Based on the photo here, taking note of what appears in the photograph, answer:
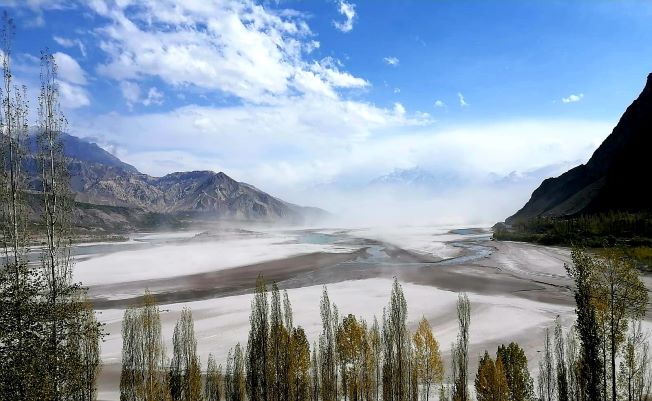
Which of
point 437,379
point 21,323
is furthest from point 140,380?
point 437,379

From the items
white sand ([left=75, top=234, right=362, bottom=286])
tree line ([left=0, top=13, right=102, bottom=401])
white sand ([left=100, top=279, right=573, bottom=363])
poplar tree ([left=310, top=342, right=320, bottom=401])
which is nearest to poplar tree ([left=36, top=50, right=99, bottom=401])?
tree line ([left=0, top=13, right=102, bottom=401])

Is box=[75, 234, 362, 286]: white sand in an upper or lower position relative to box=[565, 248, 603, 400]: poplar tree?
lower

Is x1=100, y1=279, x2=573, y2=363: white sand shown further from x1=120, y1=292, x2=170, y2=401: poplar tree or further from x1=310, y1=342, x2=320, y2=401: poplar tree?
x1=120, y1=292, x2=170, y2=401: poplar tree

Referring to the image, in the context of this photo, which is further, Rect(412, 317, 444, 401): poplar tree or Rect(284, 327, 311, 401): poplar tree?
Rect(412, 317, 444, 401): poplar tree

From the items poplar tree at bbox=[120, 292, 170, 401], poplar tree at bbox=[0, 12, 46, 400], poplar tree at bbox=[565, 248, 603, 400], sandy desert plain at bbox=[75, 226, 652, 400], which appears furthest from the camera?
sandy desert plain at bbox=[75, 226, 652, 400]

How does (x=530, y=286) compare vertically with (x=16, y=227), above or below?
below

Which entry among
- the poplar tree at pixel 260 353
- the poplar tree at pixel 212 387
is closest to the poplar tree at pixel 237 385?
the poplar tree at pixel 212 387

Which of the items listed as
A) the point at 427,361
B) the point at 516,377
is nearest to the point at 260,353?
the point at 427,361

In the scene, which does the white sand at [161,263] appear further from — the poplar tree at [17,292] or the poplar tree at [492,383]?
the poplar tree at [492,383]

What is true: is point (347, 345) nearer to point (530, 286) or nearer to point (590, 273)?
point (590, 273)
